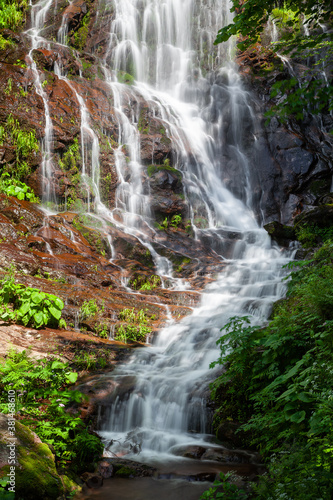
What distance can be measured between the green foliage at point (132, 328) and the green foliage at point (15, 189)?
7274 millimetres

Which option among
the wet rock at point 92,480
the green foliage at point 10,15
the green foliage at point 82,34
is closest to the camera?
Answer: the wet rock at point 92,480

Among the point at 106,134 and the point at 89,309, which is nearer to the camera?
the point at 89,309

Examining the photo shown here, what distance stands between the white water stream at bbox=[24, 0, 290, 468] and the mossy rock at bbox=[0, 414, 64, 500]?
5.55ft

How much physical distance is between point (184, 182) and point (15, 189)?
7.79 meters

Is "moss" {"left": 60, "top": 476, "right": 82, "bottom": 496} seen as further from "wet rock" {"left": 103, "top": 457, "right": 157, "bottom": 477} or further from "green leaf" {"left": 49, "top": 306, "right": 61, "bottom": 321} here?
"green leaf" {"left": 49, "top": 306, "right": 61, "bottom": 321}

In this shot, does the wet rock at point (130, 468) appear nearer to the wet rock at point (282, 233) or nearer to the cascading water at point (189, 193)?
the cascading water at point (189, 193)

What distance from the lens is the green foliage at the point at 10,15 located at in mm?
20438

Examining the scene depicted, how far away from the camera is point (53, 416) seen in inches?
162

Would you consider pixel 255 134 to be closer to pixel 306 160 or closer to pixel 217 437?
pixel 306 160

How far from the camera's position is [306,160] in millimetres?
19547

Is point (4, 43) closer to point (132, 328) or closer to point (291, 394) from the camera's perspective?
point (132, 328)

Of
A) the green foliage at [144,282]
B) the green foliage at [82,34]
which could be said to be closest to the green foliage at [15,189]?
the green foliage at [144,282]

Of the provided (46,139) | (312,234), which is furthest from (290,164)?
(46,139)

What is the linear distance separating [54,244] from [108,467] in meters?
8.62
